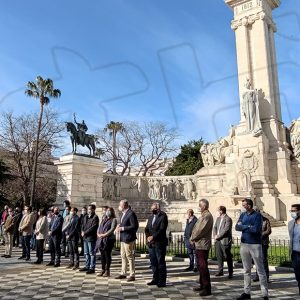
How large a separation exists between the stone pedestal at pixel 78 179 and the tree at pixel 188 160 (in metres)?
15.8

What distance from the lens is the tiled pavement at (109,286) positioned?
586cm

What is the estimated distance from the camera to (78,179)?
61.6ft

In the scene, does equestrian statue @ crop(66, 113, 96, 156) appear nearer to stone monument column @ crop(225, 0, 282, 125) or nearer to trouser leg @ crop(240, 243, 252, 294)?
stone monument column @ crop(225, 0, 282, 125)

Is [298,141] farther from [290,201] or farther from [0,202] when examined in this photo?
[0,202]

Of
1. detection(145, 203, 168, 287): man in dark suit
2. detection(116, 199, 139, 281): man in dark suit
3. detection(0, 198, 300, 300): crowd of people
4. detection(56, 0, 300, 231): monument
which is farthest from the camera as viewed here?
detection(56, 0, 300, 231): monument

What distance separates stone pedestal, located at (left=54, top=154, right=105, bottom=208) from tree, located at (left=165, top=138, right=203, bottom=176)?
15786 mm

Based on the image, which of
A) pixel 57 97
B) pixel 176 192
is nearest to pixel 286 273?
pixel 176 192

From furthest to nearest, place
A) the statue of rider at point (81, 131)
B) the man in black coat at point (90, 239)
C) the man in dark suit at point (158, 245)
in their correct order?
the statue of rider at point (81, 131)
the man in black coat at point (90, 239)
the man in dark suit at point (158, 245)

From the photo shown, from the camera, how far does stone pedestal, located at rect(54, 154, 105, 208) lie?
18438 mm

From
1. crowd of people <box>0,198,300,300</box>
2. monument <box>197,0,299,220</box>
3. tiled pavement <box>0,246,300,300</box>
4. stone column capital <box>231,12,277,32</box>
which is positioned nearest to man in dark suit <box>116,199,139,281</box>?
crowd of people <box>0,198,300,300</box>

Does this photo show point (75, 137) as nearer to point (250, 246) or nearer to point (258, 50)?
point (258, 50)

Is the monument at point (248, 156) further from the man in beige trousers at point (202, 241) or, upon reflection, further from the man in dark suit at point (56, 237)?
the man in beige trousers at point (202, 241)

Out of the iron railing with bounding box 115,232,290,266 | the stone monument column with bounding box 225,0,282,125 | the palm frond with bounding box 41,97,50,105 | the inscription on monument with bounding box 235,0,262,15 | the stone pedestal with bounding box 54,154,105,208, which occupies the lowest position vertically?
the iron railing with bounding box 115,232,290,266

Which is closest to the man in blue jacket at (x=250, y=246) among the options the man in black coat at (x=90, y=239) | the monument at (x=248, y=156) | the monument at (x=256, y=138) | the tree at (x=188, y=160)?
the man in black coat at (x=90, y=239)
